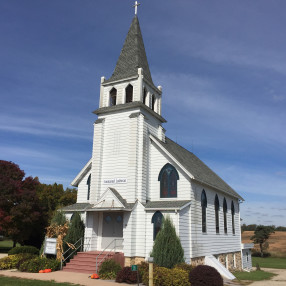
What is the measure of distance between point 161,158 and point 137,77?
6112 millimetres

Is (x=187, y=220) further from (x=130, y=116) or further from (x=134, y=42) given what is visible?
(x=134, y=42)

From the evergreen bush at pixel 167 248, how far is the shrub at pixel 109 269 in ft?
7.10

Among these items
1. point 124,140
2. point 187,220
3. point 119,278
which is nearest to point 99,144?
point 124,140

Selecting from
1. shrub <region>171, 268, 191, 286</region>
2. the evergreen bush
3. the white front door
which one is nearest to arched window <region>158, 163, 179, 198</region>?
the evergreen bush

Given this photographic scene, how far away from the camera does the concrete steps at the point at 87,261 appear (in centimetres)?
1700

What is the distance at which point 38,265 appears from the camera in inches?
670

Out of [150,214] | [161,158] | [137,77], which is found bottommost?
[150,214]

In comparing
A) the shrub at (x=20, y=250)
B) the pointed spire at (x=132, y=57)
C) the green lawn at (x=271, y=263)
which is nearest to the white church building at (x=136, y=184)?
the pointed spire at (x=132, y=57)

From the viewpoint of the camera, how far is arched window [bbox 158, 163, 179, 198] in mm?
19281

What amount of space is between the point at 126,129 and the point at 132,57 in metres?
6.59

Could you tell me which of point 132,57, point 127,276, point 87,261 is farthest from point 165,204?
point 132,57

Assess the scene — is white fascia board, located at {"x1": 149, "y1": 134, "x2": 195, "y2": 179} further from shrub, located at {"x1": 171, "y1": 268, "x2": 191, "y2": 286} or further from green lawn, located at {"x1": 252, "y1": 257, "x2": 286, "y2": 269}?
green lawn, located at {"x1": 252, "y1": 257, "x2": 286, "y2": 269}

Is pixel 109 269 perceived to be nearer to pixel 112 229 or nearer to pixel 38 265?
pixel 112 229

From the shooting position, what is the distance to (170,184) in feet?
63.8
